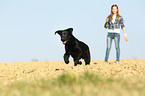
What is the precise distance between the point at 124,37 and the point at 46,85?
6.95 metres

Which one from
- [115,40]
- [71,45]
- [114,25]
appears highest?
[114,25]

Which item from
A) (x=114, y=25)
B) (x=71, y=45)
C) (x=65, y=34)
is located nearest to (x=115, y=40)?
(x=114, y=25)

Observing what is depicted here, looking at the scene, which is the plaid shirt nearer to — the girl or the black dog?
the girl

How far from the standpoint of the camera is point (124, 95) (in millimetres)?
3143

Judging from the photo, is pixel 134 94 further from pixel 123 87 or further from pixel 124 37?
pixel 124 37

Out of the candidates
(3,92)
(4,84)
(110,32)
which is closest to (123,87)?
(3,92)

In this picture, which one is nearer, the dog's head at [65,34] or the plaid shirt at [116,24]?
the dog's head at [65,34]

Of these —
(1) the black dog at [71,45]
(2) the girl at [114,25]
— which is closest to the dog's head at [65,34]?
(1) the black dog at [71,45]

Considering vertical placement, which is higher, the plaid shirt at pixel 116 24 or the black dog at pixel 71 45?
the plaid shirt at pixel 116 24

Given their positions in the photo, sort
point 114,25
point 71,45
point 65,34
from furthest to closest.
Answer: point 114,25 → point 71,45 → point 65,34

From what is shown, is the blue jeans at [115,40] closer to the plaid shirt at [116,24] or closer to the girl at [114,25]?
the girl at [114,25]

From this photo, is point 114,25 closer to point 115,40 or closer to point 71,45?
point 115,40

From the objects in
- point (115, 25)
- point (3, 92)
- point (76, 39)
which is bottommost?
point (3, 92)

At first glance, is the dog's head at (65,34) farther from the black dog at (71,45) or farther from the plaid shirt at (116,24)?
the plaid shirt at (116,24)
